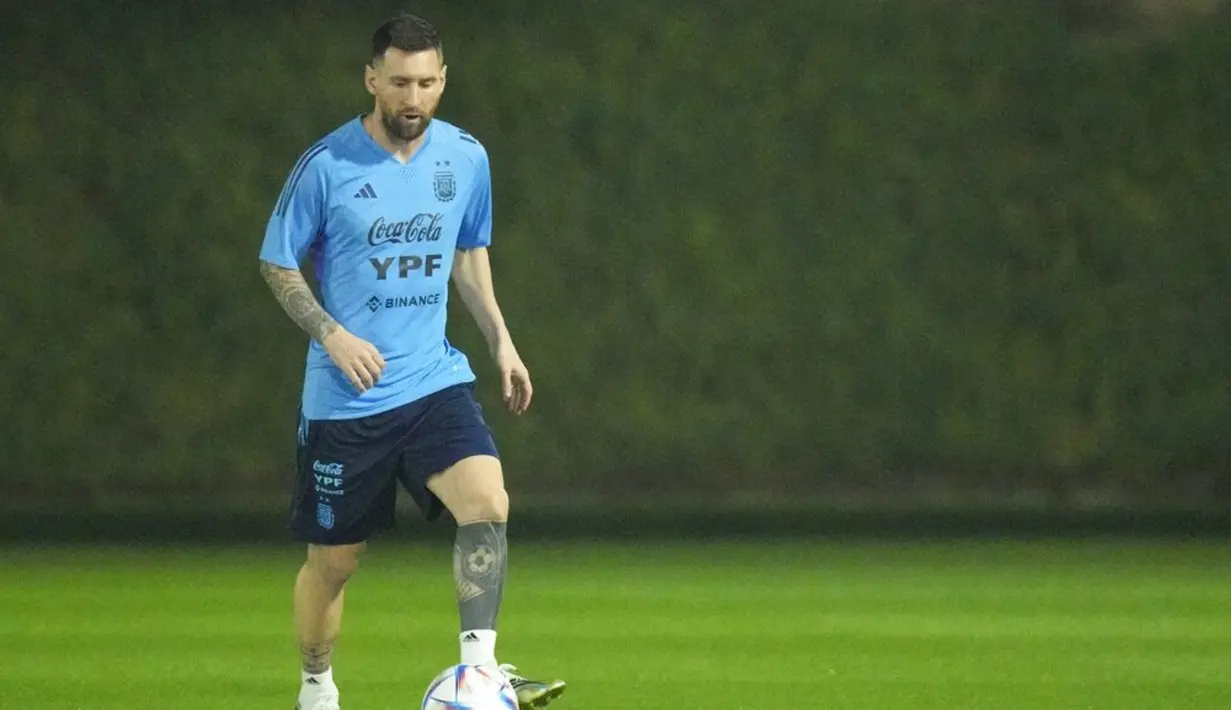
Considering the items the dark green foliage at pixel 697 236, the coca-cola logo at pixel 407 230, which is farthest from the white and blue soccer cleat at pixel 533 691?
the dark green foliage at pixel 697 236

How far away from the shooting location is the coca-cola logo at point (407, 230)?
16.5ft

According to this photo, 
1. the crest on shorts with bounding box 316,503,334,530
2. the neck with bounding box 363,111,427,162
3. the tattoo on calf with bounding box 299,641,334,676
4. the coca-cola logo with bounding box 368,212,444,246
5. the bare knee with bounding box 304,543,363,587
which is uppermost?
the neck with bounding box 363,111,427,162

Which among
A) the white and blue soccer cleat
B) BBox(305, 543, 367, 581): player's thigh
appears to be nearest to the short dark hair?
BBox(305, 543, 367, 581): player's thigh

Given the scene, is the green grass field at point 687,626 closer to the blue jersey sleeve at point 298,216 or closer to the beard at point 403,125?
the blue jersey sleeve at point 298,216

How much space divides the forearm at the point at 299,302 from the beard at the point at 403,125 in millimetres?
421

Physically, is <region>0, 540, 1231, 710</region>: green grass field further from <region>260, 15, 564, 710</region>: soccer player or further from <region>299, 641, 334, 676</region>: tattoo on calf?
<region>260, 15, 564, 710</region>: soccer player

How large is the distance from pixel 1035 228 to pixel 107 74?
491 centimetres

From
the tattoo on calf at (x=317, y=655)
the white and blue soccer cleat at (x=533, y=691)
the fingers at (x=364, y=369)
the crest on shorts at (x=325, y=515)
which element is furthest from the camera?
the tattoo on calf at (x=317, y=655)

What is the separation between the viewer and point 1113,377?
10.8 metres

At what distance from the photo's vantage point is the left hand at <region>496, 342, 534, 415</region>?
525cm

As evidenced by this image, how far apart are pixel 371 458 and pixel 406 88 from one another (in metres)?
0.92

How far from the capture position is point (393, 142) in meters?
5.12

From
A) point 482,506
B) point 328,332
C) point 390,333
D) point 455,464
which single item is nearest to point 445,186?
point 390,333

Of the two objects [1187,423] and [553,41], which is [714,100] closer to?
[553,41]
